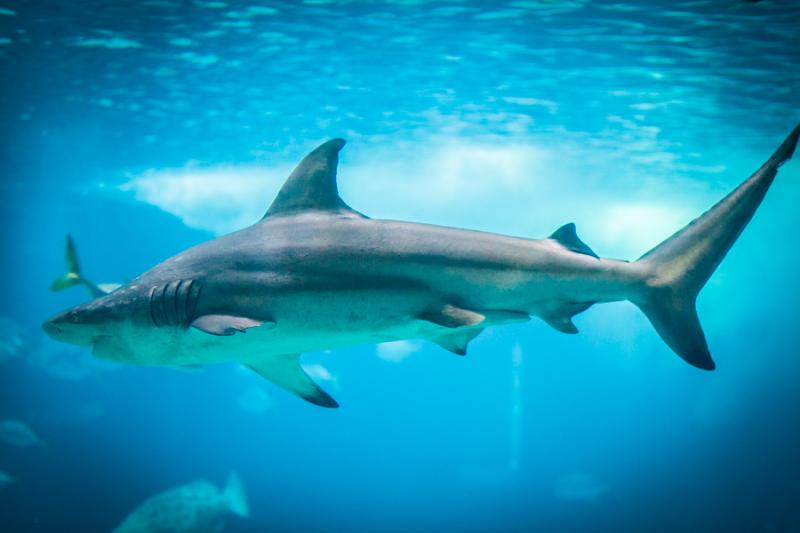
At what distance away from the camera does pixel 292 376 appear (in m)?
4.21

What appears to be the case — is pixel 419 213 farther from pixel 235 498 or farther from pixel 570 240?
pixel 570 240

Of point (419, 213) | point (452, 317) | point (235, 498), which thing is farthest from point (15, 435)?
point (452, 317)

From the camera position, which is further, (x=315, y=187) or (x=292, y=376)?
(x=292, y=376)

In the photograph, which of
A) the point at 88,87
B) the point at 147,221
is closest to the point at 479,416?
the point at 147,221

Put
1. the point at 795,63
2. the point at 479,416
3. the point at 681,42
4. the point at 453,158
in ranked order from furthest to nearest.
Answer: the point at 479,416 < the point at 453,158 < the point at 795,63 < the point at 681,42

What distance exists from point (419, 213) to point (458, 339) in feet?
74.4

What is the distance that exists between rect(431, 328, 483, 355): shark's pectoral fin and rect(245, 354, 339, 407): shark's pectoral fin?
41.4 inches

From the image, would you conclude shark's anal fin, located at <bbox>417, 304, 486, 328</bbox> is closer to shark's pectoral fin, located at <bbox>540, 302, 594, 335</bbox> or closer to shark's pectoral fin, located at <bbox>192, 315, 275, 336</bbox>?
shark's pectoral fin, located at <bbox>540, 302, 594, 335</bbox>

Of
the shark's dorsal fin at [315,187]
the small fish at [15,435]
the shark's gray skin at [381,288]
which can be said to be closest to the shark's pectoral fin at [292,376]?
the shark's gray skin at [381,288]

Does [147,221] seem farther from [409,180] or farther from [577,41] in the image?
[577,41]

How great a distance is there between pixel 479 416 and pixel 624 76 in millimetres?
27511

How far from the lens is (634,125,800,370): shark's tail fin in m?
3.62

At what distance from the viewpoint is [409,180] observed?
2355 cm

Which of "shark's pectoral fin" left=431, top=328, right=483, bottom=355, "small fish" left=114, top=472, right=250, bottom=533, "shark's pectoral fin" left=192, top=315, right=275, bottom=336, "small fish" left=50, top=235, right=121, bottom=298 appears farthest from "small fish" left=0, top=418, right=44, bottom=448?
"shark's pectoral fin" left=431, top=328, right=483, bottom=355
